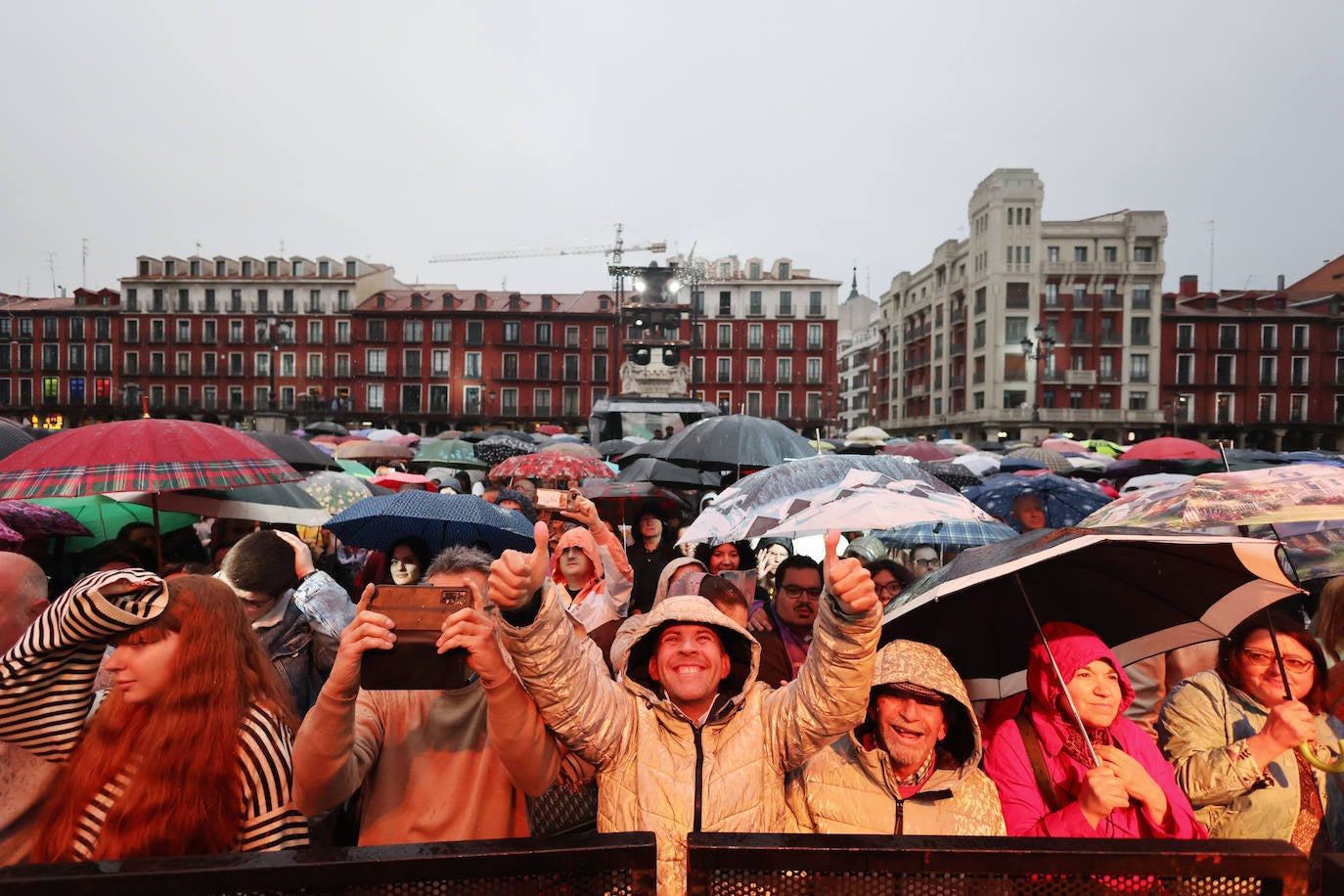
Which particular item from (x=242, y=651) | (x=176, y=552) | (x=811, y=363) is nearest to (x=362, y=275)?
(x=811, y=363)

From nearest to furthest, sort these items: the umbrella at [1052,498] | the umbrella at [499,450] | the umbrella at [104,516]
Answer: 1. the umbrella at [104,516]
2. the umbrella at [1052,498]
3. the umbrella at [499,450]

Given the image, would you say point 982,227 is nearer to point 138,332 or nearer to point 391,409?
point 391,409

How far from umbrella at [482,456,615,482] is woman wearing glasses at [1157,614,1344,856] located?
564 cm

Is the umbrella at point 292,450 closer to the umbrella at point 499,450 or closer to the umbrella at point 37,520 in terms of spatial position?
the umbrella at point 37,520

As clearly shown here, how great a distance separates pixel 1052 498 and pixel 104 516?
7981mm

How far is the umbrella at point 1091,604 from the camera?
2318 mm

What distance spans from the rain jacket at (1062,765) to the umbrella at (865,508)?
1.42 meters

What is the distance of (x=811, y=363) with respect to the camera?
185 ft

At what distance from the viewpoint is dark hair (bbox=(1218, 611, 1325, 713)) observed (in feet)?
8.02

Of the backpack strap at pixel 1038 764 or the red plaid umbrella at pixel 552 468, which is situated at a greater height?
the red plaid umbrella at pixel 552 468

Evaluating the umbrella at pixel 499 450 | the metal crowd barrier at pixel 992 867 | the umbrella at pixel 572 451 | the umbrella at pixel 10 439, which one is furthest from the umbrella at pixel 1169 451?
the umbrella at pixel 10 439

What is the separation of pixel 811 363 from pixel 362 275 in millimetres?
34993

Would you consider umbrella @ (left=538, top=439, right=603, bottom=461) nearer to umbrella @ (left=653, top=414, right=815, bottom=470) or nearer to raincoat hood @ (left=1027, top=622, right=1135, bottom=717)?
umbrella @ (left=653, top=414, right=815, bottom=470)

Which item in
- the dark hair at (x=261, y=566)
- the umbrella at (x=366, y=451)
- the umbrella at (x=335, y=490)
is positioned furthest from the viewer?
the umbrella at (x=366, y=451)
